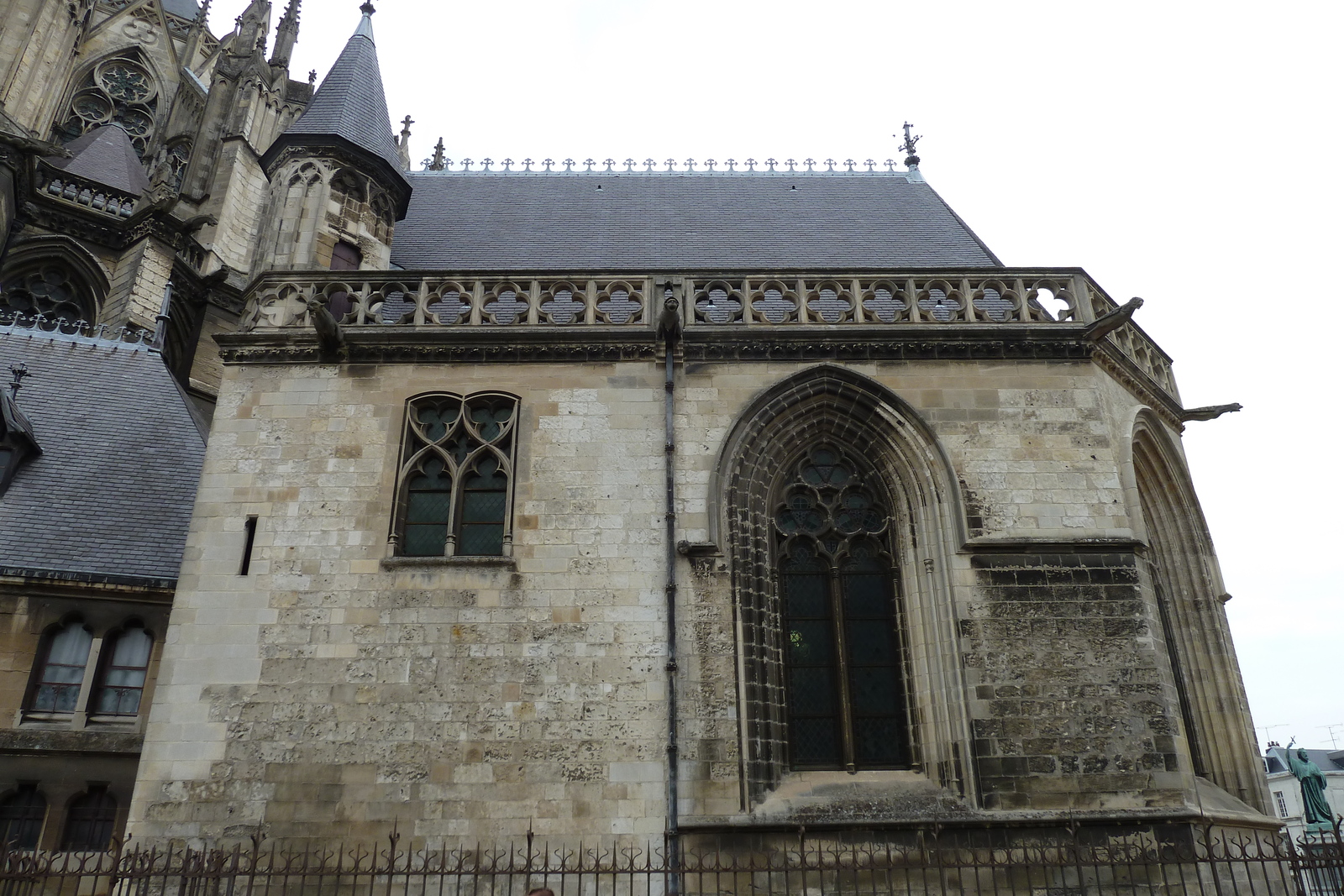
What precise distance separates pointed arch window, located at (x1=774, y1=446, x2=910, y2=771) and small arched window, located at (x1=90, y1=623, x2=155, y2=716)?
23.2ft

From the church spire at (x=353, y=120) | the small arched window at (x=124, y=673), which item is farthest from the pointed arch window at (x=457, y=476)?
the church spire at (x=353, y=120)

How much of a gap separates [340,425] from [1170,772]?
888cm

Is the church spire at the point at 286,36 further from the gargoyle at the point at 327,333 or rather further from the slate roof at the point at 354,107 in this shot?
the gargoyle at the point at 327,333

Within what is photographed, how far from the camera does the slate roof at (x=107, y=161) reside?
71.6ft

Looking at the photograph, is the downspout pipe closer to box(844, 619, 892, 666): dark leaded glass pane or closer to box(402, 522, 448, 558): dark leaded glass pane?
box(844, 619, 892, 666): dark leaded glass pane

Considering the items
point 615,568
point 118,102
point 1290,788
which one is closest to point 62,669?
point 615,568

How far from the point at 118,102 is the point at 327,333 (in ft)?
78.5

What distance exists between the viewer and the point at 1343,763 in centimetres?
4922

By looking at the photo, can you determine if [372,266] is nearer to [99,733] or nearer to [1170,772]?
[99,733]

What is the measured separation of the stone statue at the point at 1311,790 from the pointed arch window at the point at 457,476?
10.7 meters

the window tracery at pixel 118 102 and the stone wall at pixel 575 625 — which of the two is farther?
the window tracery at pixel 118 102

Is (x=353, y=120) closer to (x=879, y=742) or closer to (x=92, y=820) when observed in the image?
(x=92, y=820)

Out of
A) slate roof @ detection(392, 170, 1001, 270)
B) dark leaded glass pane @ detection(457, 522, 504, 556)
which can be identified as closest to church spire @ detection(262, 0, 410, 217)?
slate roof @ detection(392, 170, 1001, 270)

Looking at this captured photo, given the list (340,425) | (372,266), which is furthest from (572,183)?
(340,425)
